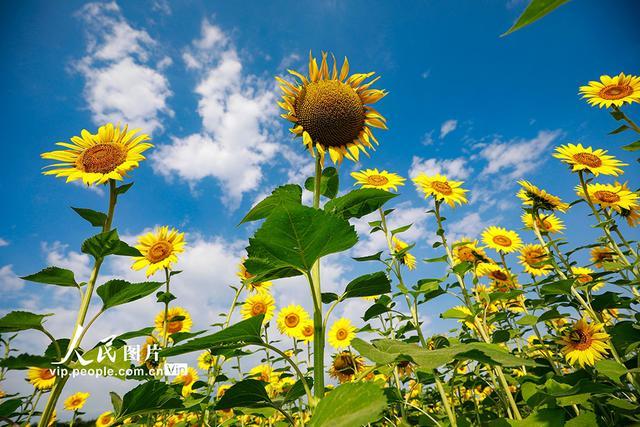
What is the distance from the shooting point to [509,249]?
17.7 ft

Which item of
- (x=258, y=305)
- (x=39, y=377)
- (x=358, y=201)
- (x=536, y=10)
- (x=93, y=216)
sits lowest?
(x=536, y=10)

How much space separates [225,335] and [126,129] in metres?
2.37

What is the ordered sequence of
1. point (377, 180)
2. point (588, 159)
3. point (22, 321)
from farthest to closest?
point (377, 180), point (588, 159), point (22, 321)

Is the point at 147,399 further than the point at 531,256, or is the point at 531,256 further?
the point at 531,256

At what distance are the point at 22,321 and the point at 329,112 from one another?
1.83 metres

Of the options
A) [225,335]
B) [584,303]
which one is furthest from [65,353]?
[584,303]

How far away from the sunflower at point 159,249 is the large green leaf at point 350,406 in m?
3.75

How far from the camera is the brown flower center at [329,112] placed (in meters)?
2.02

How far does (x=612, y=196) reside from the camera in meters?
4.75

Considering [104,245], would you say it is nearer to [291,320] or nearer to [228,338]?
[228,338]

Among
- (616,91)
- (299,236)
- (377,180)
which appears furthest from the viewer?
(377,180)

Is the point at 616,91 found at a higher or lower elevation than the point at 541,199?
higher

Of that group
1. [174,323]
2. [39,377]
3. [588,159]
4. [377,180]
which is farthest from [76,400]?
[588,159]

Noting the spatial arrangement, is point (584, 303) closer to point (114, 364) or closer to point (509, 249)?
point (509, 249)
